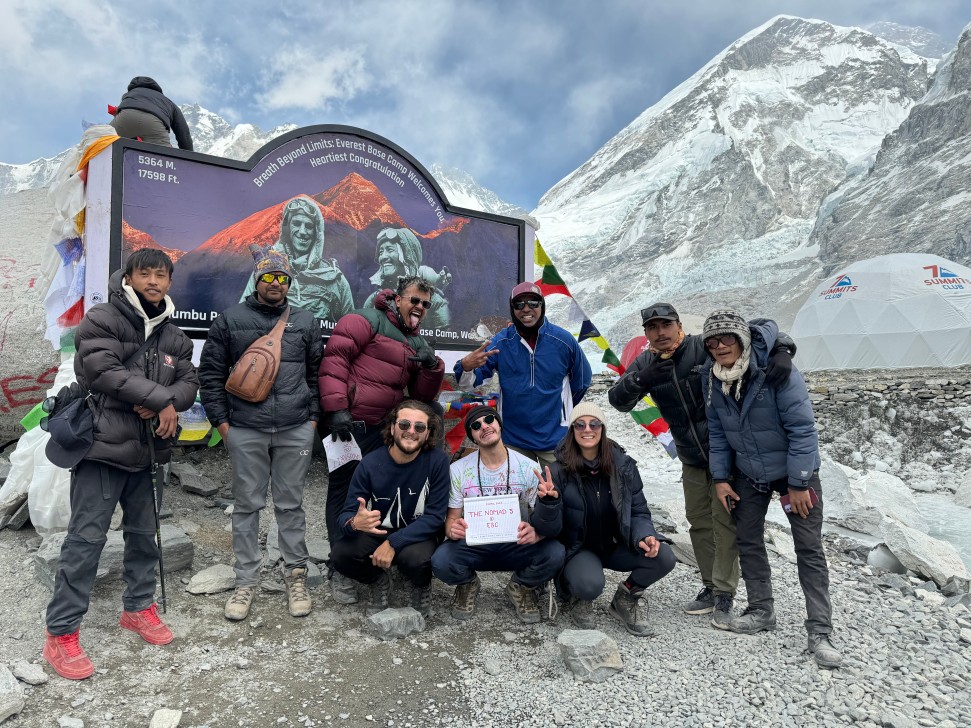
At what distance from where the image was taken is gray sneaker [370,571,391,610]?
12.7 feet

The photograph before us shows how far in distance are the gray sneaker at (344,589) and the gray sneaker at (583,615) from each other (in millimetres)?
1467

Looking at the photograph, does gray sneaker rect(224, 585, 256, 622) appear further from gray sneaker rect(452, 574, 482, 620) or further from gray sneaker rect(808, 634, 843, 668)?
gray sneaker rect(808, 634, 843, 668)

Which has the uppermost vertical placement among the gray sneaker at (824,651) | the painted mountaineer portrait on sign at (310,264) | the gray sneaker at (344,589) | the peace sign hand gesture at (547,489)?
the painted mountaineer portrait on sign at (310,264)

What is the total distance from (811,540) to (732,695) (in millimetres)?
1053

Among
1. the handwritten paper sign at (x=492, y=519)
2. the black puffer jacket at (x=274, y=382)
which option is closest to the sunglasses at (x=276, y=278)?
the black puffer jacket at (x=274, y=382)

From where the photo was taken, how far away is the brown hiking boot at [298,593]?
12.3ft

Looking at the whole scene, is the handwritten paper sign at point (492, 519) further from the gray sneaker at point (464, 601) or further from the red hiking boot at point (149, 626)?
the red hiking boot at point (149, 626)

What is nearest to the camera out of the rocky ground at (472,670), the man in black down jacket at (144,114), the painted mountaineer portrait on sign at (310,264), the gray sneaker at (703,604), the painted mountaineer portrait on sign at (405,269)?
the rocky ground at (472,670)

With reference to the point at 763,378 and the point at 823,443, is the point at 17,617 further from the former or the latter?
the point at 823,443

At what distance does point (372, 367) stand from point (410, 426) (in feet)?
2.12

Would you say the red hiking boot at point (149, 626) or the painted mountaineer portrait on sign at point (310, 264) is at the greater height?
the painted mountaineer portrait on sign at point (310, 264)

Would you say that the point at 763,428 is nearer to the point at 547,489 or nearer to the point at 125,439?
the point at 547,489

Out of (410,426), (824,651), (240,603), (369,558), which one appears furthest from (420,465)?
(824,651)

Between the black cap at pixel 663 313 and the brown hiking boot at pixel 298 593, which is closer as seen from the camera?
the brown hiking boot at pixel 298 593
